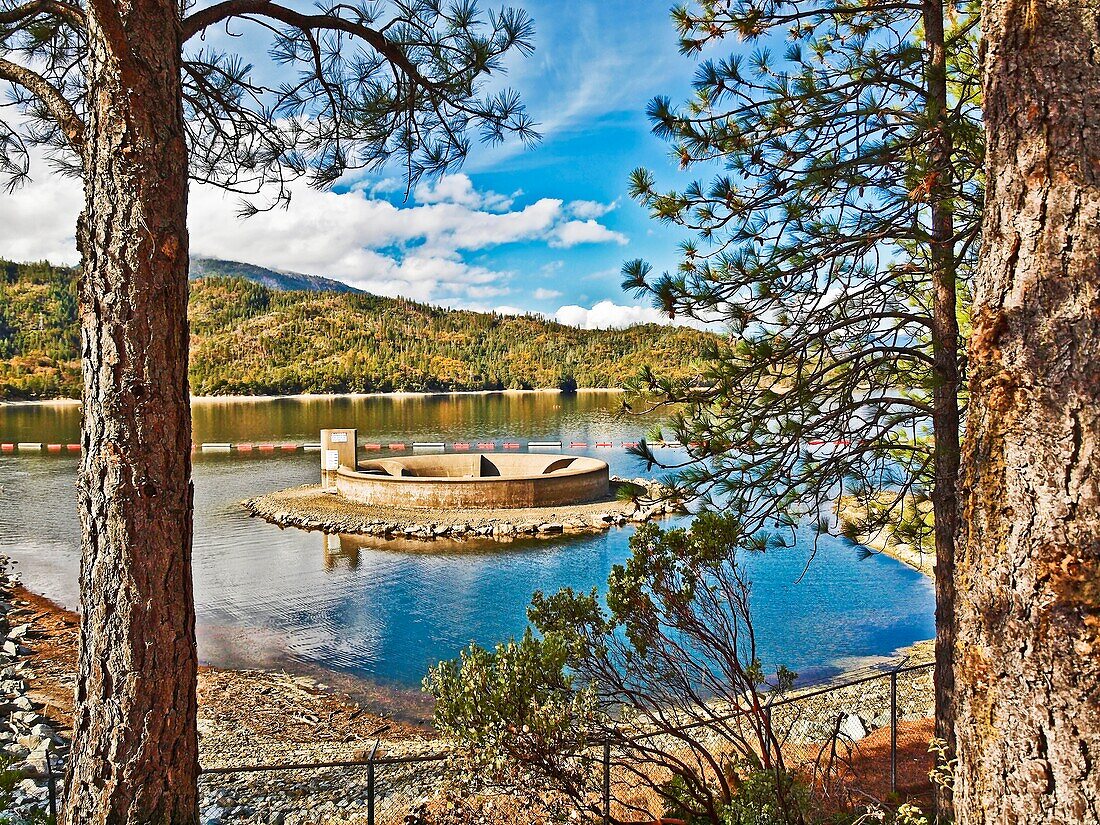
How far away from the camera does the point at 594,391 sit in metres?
102

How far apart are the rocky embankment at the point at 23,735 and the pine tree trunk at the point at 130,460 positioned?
5.42 feet

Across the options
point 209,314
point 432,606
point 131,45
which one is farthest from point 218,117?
point 209,314

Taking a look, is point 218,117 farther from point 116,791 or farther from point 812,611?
point 812,611

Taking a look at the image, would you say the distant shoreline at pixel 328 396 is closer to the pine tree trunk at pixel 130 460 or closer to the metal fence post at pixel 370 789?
the metal fence post at pixel 370 789

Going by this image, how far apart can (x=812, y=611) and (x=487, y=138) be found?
10.0m

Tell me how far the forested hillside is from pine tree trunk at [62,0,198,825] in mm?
73473

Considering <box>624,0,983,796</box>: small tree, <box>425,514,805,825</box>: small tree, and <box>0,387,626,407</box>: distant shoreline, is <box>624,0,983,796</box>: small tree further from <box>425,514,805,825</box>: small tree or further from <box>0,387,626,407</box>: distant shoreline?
<box>0,387,626,407</box>: distant shoreline

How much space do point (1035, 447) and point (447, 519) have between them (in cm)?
1766

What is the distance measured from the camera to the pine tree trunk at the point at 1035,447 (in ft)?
5.85

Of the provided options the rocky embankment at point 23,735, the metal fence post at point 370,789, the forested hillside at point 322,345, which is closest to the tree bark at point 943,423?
the metal fence post at point 370,789

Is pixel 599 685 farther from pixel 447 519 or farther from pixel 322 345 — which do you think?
pixel 322 345

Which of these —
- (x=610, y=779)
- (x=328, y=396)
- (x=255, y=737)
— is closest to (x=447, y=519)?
(x=255, y=737)

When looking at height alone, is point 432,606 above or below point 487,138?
below

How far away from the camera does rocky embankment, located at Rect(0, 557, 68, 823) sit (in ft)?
16.3
